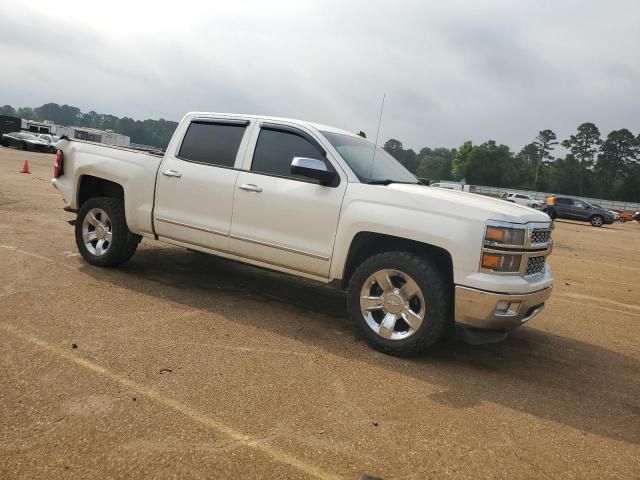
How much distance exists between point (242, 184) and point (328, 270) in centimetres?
124

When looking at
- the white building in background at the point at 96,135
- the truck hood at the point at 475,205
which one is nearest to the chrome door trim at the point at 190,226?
the truck hood at the point at 475,205

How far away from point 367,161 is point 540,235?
1746mm

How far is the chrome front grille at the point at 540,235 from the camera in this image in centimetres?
430

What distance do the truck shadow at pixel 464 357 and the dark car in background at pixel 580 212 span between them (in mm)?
30107

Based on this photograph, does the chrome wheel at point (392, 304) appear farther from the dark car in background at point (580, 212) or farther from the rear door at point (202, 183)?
the dark car in background at point (580, 212)

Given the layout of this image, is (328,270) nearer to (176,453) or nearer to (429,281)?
(429,281)

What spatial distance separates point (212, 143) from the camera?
18.5 feet

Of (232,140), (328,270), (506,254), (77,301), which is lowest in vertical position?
(77,301)

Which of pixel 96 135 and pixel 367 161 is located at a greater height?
pixel 367 161

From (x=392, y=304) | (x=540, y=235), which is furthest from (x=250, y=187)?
(x=540, y=235)

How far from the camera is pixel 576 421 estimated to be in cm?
355

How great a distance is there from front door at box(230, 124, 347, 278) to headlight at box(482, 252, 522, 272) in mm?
1324

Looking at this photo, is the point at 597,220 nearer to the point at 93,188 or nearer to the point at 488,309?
the point at 488,309

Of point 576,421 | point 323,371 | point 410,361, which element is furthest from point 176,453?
point 576,421
